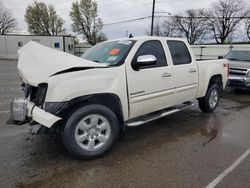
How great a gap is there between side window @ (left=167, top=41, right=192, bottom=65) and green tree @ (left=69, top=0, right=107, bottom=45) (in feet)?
163

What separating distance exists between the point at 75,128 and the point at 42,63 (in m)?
1.08

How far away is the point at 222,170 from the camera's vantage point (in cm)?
339

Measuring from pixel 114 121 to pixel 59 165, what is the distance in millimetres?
1040

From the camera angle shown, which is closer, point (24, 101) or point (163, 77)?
point (24, 101)

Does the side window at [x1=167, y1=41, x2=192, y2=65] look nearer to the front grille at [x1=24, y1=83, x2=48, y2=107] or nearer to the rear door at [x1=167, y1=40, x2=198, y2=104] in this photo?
the rear door at [x1=167, y1=40, x2=198, y2=104]

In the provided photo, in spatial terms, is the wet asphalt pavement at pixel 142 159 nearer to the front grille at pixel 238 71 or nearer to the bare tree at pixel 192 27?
the front grille at pixel 238 71

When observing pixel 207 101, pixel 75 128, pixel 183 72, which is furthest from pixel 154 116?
pixel 207 101

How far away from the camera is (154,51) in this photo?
15.1 feet

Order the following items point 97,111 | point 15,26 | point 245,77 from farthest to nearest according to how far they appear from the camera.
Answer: point 15,26 < point 245,77 < point 97,111

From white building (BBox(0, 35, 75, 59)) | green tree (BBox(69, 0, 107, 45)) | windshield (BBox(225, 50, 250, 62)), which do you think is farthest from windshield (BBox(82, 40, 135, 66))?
green tree (BBox(69, 0, 107, 45))

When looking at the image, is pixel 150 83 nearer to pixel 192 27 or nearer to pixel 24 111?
pixel 24 111

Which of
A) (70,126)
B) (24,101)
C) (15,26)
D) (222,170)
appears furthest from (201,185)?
(15,26)

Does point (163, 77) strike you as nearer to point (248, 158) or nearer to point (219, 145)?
point (219, 145)

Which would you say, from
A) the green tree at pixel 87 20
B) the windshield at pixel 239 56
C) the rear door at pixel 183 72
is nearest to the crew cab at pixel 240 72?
the windshield at pixel 239 56
